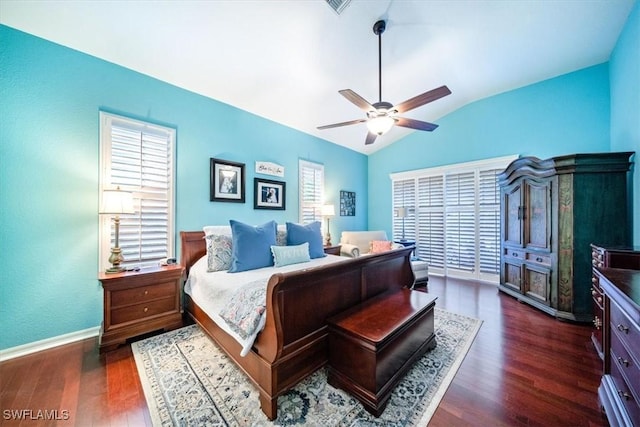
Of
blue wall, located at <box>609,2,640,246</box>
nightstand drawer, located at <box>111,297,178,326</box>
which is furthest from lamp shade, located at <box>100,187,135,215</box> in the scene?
blue wall, located at <box>609,2,640,246</box>

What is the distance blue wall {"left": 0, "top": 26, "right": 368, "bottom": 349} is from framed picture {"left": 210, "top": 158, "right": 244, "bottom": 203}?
409 millimetres

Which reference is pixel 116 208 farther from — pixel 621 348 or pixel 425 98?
pixel 621 348

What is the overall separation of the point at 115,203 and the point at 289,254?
182 centimetres

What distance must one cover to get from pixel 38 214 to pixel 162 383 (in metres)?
1.97

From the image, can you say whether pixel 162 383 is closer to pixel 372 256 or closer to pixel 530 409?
Answer: pixel 372 256

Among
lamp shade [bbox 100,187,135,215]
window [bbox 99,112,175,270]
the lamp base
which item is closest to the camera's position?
lamp shade [bbox 100,187,135,215]

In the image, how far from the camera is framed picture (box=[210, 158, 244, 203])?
3.34 m

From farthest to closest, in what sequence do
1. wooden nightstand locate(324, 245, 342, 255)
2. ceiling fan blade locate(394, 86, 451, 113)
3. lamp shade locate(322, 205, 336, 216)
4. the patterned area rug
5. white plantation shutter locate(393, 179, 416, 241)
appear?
white plantation shutter locate(393, 179, 416, 241), lamp shade locate(322, 205, 336, 216), wooden nightstand locate(324, 245, 342, 255), ceiling fan blade locate(394, 86, 451, 113), the patterned area rug

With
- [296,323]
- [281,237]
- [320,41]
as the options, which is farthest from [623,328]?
[320,41]

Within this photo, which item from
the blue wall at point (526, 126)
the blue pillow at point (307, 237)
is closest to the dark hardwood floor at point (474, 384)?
the blue pillow at point (307, 237)

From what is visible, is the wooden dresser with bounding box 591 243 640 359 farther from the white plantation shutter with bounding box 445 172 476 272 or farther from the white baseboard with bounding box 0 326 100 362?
the white baseboard with bounding box 0 326 100 362

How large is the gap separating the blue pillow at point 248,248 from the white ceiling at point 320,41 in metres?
1.92

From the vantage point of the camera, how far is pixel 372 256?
92.6 inches

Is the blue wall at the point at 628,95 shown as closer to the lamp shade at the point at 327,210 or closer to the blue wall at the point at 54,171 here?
the lamp shade at the point at 327,210
